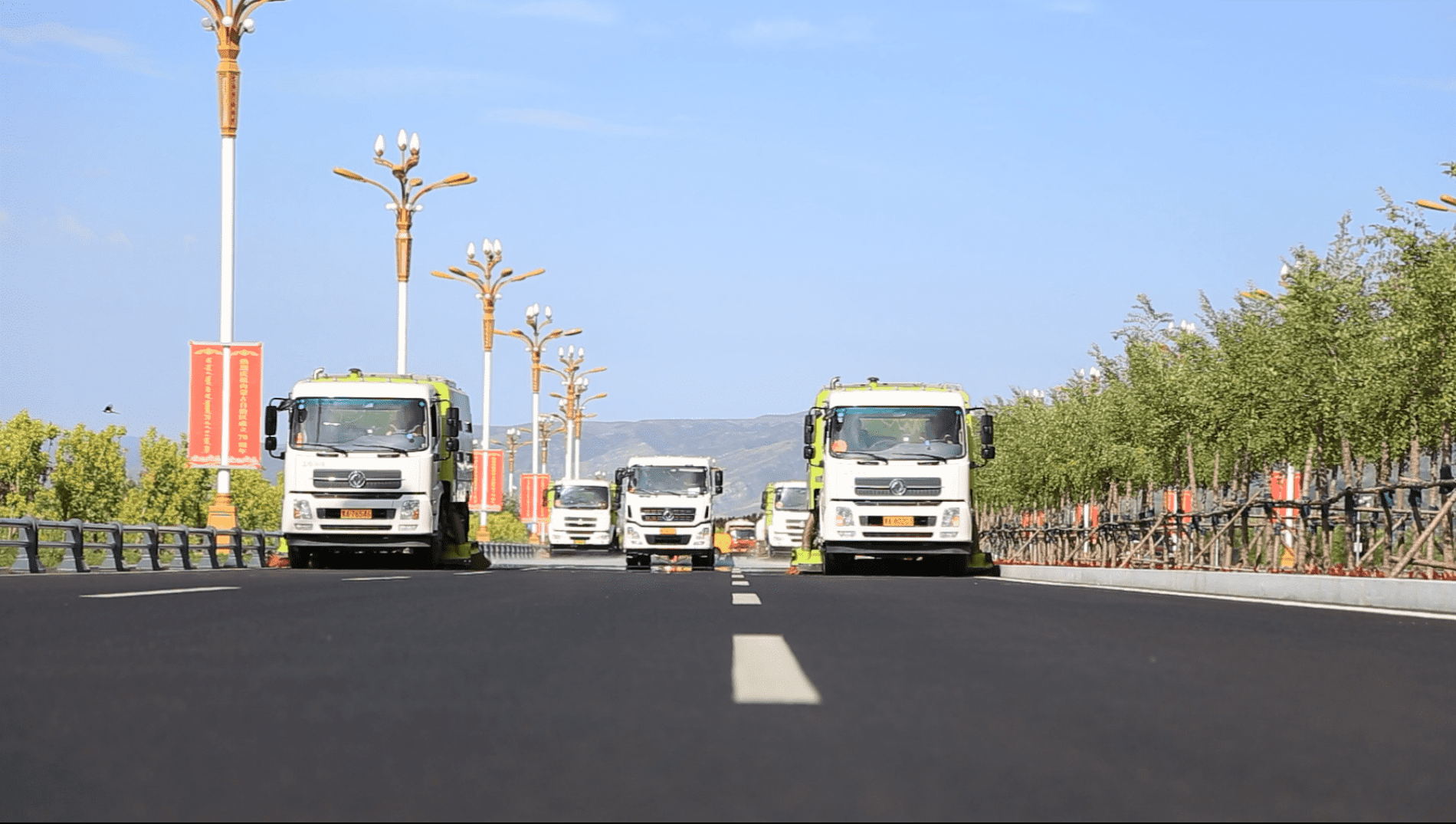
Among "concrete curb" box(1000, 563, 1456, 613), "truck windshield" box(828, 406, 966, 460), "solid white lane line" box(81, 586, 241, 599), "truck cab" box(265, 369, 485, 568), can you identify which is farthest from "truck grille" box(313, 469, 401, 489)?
"solid white lane line" box(81, 586, 241, 599)

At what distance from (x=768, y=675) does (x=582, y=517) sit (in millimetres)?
61491

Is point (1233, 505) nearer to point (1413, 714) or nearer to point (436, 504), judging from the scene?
point (436, 504)

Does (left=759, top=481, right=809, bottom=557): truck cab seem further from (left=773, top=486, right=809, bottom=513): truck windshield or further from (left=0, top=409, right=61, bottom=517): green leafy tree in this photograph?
(left=0, top=409, right=61, bottom=517): green leafy tree

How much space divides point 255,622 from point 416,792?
A: 667 cm

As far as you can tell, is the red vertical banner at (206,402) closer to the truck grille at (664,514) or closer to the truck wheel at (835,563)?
the truck wheel at (835,563)

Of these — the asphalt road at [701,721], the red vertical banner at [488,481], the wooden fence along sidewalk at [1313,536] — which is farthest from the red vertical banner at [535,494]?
the asphalt road at [701,721]

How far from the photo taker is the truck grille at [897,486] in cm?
3091

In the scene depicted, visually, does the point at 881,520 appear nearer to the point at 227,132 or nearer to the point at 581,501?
the point at 227,132

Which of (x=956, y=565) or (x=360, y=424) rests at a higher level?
(x=360, y=424)

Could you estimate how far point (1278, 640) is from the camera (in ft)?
36.8

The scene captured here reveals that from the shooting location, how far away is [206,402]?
32781mm

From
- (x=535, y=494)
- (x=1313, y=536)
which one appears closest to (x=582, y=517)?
(x=535, y=494)

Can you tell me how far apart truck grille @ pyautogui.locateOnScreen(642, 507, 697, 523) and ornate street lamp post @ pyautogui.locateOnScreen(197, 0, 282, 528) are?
13291mm

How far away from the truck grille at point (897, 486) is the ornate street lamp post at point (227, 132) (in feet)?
36.8
